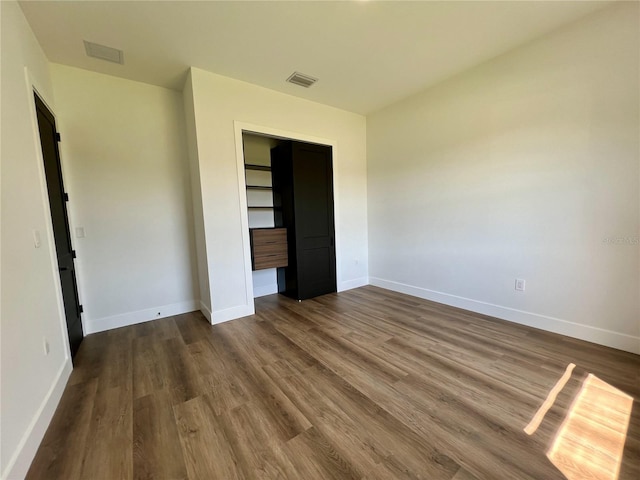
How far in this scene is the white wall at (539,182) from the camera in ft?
6.95

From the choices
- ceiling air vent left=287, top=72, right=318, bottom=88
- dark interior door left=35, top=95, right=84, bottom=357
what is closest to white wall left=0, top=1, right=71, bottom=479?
dark interior door left=35, top=95, right=84, bottom=357

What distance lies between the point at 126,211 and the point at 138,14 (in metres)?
1.96

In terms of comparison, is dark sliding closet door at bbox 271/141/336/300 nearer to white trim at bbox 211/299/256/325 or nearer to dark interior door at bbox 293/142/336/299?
dark interior door at bbox 293/142/336/299

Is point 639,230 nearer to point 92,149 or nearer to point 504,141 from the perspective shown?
point 504,141

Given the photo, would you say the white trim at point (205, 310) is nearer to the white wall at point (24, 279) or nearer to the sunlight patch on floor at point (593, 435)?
the white wall at point (24, 279)

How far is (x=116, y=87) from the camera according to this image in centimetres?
290

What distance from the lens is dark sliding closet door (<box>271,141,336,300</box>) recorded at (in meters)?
3.70

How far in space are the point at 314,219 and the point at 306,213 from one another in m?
0.17

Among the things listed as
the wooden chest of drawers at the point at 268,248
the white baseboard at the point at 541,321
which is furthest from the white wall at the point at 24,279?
the white baseboard at the point at 541,321

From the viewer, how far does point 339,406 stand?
1.68m

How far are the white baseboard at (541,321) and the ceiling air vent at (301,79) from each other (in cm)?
311

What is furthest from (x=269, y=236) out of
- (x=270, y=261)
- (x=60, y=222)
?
(x=60, y=222)

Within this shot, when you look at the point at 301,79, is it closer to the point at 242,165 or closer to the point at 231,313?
the point at 242,165

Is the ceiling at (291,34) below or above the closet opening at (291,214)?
above
